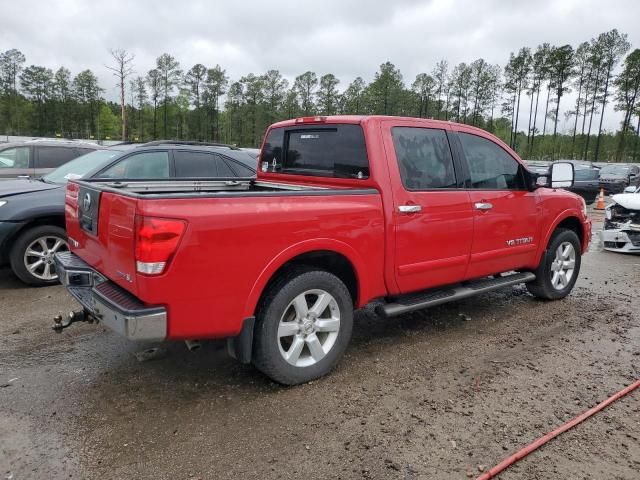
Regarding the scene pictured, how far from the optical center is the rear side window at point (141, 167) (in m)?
5.95

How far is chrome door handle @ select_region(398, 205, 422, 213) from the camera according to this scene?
3.67 meters

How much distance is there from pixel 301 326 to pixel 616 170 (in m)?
26.2

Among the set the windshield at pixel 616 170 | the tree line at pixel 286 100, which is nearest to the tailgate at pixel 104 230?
the windshield at pixel 616 170

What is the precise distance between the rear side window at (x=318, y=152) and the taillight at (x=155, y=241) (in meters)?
1.67

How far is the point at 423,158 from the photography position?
398cm

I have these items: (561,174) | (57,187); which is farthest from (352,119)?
(57,187)

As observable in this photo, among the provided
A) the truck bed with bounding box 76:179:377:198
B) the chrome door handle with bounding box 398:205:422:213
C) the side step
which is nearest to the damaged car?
the side step

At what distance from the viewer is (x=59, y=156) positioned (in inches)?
326

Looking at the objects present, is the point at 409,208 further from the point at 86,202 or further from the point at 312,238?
the point at 86,202

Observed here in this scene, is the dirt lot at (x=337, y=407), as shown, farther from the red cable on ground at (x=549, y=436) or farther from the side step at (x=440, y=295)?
the side step at (x=440, y=295)

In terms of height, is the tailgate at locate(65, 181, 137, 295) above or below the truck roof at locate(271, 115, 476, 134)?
below

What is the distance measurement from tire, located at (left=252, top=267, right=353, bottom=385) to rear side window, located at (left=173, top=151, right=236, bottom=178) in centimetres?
361

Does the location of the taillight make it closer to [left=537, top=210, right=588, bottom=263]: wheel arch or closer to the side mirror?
the side mirror

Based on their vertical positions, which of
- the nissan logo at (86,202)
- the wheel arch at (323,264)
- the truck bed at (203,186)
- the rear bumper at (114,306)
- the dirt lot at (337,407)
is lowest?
the dirt lot at (337,407)
